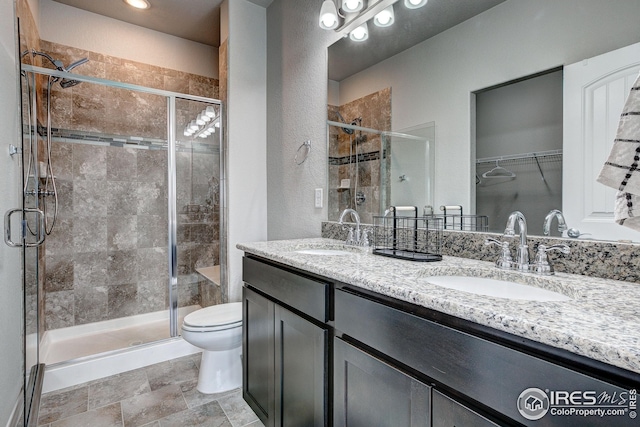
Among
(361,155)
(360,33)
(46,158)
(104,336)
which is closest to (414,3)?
(360,33)

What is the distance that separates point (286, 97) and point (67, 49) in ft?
6.12

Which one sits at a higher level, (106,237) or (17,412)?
(106,237)

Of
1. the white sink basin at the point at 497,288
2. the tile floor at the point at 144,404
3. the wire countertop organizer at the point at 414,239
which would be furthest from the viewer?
the tile floor at the point at 144,404

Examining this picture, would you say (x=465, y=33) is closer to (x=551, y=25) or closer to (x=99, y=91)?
(x=551, y=25)

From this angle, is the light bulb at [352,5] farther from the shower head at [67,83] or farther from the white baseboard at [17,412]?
the white baseboard at [17,412]

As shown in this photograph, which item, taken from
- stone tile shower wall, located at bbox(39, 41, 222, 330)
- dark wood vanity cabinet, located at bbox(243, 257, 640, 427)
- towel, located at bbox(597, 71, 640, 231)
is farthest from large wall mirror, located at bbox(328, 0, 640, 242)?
stone tile shower wall, located at bbox(39, 41, 222, 330)

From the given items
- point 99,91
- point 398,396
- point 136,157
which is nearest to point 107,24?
point 99,91

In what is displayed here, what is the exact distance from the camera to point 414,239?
148cm

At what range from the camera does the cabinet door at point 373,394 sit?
0.77 metres

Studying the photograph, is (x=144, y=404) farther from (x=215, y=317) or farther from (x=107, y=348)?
(x=107, y=348)

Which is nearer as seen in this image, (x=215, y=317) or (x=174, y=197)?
(x=215, y=317)

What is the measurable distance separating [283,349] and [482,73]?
140cm

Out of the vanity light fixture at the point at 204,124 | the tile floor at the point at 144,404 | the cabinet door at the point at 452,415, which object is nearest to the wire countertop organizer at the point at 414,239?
the cabinet door at the point at 452,415

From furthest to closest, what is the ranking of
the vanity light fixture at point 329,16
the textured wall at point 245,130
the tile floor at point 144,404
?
1. the textured wall at point 245,130
2. the vanity light fixture at point 329,16
3. the tile floor at point 144,404
